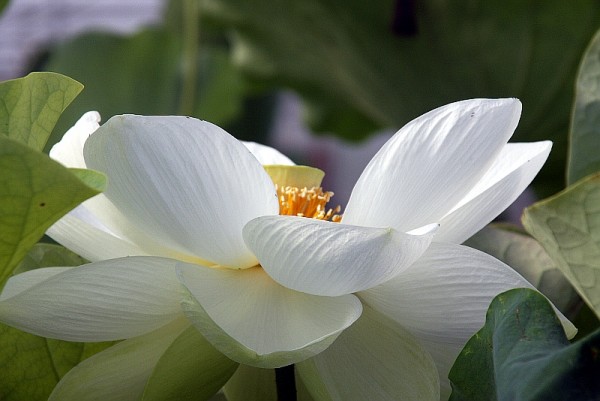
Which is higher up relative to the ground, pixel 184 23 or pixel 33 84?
pixel 33 84

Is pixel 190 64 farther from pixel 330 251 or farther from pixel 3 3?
pixel 330 251

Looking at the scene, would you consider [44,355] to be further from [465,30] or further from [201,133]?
[465,30]

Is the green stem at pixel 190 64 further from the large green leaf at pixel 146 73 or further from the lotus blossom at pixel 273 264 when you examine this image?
the lotus blossom at pixel 273 264

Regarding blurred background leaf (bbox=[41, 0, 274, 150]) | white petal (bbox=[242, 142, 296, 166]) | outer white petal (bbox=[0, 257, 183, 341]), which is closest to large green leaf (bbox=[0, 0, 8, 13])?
white petal (bbox=[242, 142, 296, 166])

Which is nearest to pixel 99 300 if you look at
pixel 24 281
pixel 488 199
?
pixel 24 281

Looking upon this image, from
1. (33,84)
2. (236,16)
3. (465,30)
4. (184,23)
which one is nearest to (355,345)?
(33,84)

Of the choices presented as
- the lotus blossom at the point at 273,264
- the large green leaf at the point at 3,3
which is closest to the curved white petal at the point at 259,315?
the lotus blossom at the point at 273,264
